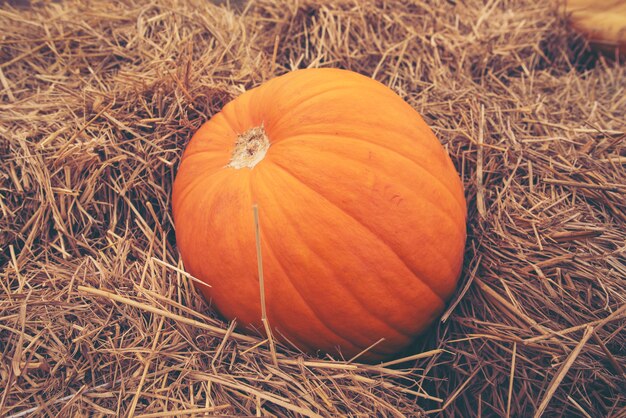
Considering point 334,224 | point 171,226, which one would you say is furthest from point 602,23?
point 171,226

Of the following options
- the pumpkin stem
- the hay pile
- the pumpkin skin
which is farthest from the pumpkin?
the pumpkin stem

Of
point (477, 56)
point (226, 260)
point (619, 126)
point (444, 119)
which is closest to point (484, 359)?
point (226, 260)

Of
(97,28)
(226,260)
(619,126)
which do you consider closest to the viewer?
(226,260)

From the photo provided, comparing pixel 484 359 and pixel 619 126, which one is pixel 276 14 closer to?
pixel 619 126

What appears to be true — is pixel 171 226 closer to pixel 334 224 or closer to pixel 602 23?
pixel 334 224

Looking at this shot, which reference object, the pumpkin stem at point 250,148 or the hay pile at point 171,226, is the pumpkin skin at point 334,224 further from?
the hay pile at point 171,226

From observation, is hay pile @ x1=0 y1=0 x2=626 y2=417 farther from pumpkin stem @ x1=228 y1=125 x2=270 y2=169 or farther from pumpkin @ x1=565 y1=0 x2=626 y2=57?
pumpkin stem @ x1=228 y1=125 x2=270 y2=169
